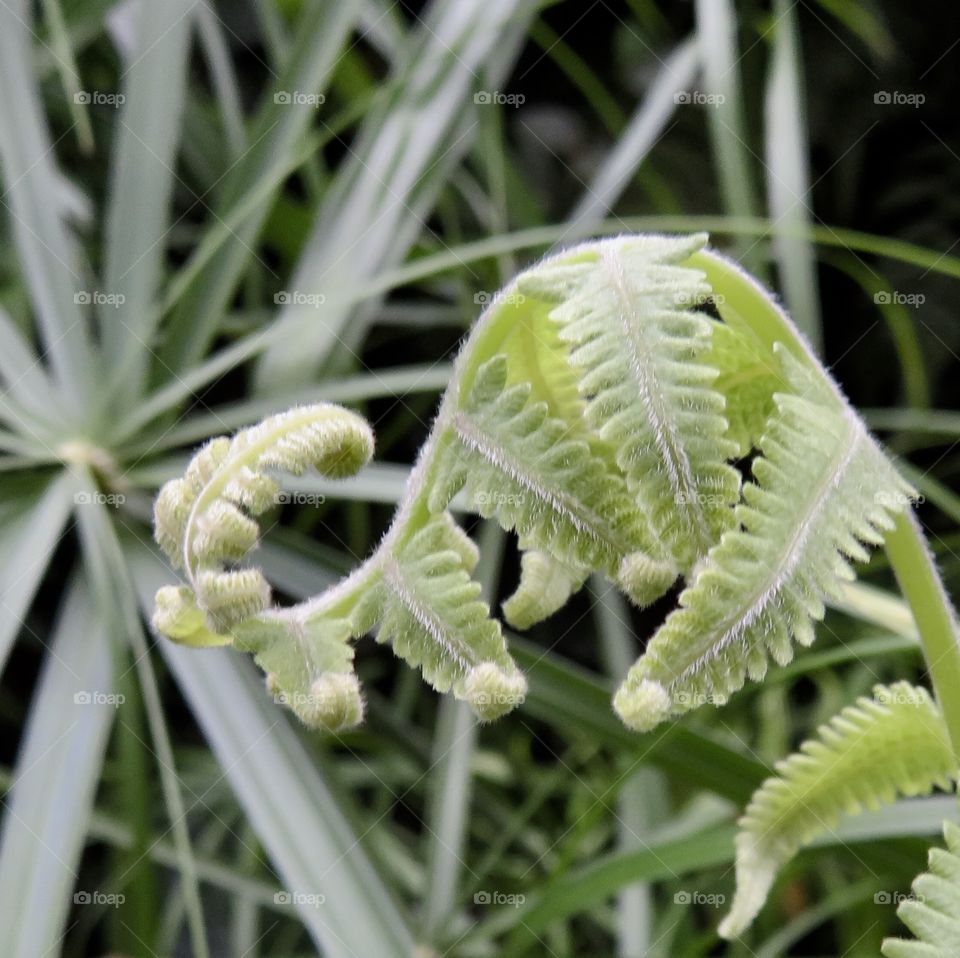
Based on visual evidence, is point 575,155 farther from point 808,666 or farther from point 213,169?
point 808,666

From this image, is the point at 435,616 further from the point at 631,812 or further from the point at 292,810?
the point at 631,812

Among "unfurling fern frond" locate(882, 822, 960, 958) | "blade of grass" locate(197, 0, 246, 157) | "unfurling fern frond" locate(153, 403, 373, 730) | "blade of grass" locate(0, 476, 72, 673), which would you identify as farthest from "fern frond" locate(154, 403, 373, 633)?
"blade of grass" locate(197, 0, 246, 157)

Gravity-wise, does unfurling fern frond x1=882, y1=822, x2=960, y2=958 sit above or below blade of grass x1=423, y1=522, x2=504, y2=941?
above

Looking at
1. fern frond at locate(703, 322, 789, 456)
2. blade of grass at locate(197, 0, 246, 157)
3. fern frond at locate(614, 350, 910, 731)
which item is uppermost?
blade of grass at locate(197, 0, 246, 157)

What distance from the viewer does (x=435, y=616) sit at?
32cm

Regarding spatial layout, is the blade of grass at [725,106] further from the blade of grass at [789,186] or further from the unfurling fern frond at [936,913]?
the unfurling fern frond at [936,913]

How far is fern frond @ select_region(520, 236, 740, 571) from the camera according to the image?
0.31 metres

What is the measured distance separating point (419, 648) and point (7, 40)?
731 millimetres

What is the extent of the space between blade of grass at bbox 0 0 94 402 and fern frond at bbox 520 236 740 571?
59 centimetres

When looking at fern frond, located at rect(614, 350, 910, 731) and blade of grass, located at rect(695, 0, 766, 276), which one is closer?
fern frond, located at rect(614, 350, 910, 731)

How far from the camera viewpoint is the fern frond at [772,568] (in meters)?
0.30

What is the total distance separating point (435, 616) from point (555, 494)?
2.0 inches

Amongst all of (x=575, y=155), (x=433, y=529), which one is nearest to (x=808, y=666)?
(x=433, y=529)

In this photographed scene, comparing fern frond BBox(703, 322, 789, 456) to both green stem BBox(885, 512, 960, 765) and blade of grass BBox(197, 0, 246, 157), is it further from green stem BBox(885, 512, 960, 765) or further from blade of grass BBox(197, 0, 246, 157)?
blade of grass BBox(197, 0, 246, 157)
